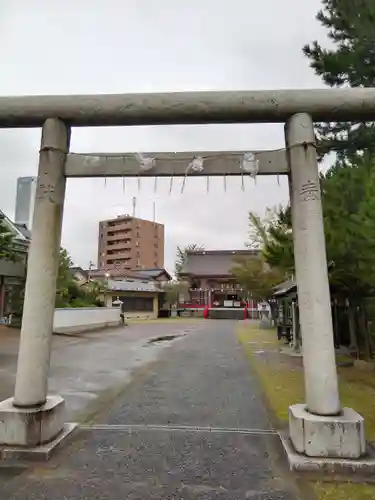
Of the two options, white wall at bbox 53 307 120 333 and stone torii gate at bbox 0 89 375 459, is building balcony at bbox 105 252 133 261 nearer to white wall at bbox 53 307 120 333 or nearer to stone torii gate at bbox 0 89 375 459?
white wall at bbox 53 307 120 333

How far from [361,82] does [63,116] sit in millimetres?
7190

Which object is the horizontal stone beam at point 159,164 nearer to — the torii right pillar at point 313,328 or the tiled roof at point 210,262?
the torii right pillar at point 313,328

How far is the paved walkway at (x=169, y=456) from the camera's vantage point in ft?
11.0

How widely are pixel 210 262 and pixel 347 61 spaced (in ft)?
147

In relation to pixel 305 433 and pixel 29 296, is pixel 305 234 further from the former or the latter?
pixel 29 296

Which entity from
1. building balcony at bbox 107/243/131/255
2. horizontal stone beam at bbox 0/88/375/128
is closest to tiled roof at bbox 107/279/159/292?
horizontal stone beam at bbox 0/88/375/128

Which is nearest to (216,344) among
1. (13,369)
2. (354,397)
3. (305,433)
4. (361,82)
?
(13,369)

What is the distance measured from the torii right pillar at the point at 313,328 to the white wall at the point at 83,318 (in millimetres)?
15466

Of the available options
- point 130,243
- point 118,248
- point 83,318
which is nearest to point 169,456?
point 83,318

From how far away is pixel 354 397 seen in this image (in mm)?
7176

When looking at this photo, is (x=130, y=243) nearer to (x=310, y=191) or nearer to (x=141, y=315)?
(x=141, y=315)

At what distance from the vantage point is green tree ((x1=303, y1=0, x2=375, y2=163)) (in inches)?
332

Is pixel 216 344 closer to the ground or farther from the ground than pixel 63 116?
closer to the ground

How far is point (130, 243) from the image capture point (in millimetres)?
77875
